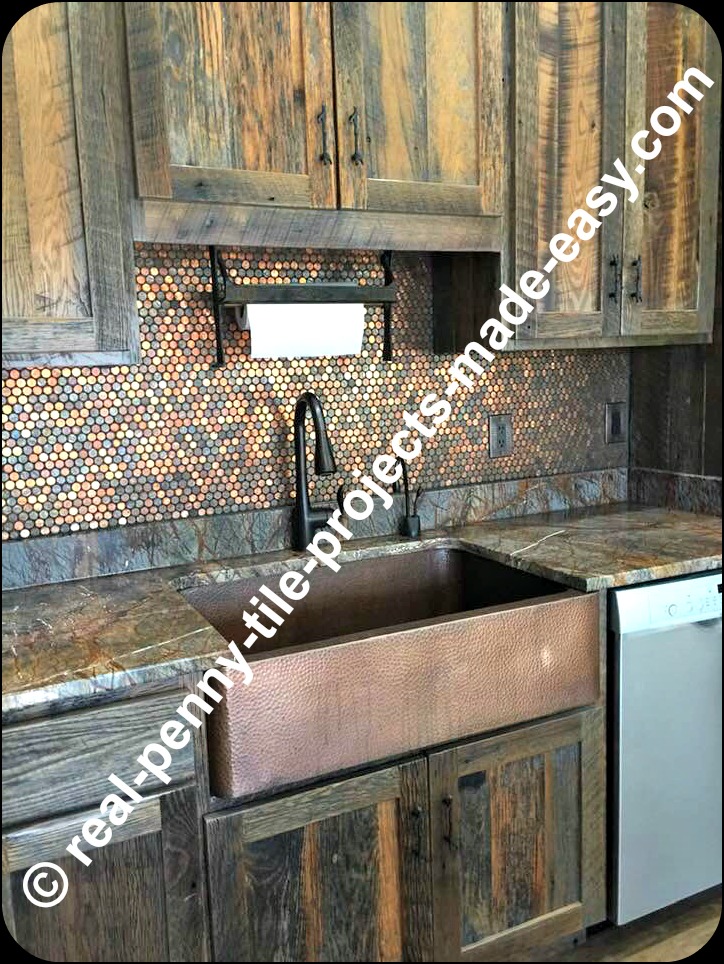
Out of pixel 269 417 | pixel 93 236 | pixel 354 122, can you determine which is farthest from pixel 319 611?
pixel 354 122

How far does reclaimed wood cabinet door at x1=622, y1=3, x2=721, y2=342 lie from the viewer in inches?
82.0

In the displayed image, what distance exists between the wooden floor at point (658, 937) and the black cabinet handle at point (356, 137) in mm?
1844

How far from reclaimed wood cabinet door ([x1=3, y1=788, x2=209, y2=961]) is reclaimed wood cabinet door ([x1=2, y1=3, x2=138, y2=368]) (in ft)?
2.76

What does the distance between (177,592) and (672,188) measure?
176 cm

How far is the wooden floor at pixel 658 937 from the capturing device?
179 centimetres

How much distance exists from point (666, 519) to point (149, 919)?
171cm

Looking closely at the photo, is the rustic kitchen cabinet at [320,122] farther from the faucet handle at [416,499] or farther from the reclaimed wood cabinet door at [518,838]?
the reclaimed wood cabinet door at [518,838]

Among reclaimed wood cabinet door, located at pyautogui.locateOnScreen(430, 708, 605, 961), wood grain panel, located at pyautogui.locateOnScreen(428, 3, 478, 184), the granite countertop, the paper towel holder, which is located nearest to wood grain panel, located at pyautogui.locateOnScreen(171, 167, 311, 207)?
the paper towel holder

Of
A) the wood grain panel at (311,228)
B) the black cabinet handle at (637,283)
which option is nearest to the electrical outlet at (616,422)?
the black cabinet handle at (637,283)

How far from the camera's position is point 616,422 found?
8.29 ft

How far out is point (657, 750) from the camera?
5.87 feet

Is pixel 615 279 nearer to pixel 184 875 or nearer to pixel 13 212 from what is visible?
pixel 13 212

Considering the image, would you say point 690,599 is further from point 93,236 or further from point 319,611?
point 93,236

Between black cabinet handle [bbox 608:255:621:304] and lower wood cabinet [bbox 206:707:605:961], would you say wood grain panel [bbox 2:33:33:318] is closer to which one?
lower wood cabinet [bbox 206:707:605:961]
